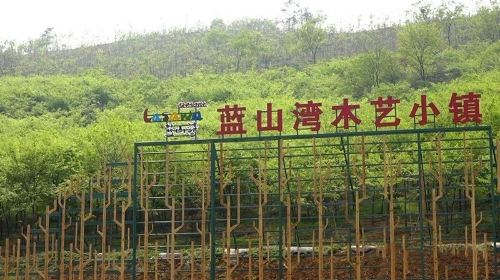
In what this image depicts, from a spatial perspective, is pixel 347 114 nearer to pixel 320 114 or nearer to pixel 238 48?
pixel 320 114

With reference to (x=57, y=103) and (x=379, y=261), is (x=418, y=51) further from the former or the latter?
(x=379, y=261)

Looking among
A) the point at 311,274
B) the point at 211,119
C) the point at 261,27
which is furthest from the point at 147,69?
the point at 311,274

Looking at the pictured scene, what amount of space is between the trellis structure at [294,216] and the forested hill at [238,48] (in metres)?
30.7

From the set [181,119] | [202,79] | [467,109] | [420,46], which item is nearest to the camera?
[467,109]

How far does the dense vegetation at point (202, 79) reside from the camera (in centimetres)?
2125

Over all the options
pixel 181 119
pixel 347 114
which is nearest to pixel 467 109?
pixel 347 114

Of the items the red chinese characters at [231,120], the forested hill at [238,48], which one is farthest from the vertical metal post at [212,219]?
the forested hill at [238,48]

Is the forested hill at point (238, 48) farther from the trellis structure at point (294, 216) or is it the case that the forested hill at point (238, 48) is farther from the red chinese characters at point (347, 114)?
the red chinese characters at point (347, 114)

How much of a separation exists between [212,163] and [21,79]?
143 ft

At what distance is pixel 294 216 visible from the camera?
20312 millimetres

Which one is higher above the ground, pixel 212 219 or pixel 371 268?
pixel 212 219

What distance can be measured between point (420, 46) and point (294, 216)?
2329 cm

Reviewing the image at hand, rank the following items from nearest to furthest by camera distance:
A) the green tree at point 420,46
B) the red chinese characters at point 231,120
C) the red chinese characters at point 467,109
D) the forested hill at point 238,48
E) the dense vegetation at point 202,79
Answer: the red chinese characters at point 467,109
the red chinese characters at point 231,120
the dense vegetation at point 202,79
the green tree at point 420,46
the forested hill at point 238,48

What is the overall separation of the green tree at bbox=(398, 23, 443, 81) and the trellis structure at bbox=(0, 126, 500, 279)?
20023 millimetres
